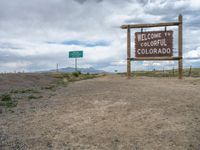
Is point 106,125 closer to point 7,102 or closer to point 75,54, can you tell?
point 7,102

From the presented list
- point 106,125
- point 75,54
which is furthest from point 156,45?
point 75,54

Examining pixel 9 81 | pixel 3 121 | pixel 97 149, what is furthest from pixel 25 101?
pixel 9 81

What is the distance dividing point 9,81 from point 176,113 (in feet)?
48.5

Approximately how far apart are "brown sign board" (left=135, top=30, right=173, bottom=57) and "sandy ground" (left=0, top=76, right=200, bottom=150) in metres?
11.6

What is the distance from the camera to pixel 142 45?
76.4ft

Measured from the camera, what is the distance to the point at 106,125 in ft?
25.4

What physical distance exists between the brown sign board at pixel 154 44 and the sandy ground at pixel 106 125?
458 inches

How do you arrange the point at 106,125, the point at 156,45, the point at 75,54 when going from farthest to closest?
the point at 75,54 → the point at 156,45 → the point at 106,125

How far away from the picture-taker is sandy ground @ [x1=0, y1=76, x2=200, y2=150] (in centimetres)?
635

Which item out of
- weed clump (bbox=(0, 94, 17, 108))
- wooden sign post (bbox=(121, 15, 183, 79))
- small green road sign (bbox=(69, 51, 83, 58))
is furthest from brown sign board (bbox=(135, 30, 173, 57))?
small green road sign (bbox=(69, 51, 83, 58))

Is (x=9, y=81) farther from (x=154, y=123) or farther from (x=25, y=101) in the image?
(x=154, y=123)

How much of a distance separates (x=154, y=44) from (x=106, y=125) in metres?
16.0

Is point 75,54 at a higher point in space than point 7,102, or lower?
higher

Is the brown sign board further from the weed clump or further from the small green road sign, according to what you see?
the small green road sign
